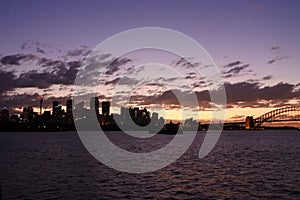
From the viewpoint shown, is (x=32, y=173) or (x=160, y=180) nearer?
(x=160, y=180)

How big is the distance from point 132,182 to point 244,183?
1262 cm

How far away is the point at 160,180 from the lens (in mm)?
43438

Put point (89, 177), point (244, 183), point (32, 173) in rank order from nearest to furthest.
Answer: point (244, 183) → point (89, 177) → point (32, 173)

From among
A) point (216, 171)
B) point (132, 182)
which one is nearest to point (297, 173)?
point (216, 171)

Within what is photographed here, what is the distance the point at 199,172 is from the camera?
168 feet

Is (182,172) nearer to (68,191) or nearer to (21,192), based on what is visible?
(68,191)

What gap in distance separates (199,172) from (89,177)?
15.5 meters

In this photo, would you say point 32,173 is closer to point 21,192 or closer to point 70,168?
point 70,168

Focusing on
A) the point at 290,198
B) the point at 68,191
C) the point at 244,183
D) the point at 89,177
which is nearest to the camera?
the point at 290,198

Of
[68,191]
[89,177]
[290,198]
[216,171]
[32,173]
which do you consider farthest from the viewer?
[216,171]

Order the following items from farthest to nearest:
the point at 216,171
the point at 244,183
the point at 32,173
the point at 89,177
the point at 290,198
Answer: the point at 216,171, the point at 32,173, the point at 89,177, the point at 244,183, the point at 290,198

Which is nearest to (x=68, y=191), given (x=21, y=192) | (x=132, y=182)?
(x=21, y=192)

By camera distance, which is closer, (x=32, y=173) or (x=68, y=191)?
(x=68, y=191)

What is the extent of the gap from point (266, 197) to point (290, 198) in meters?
2.10
